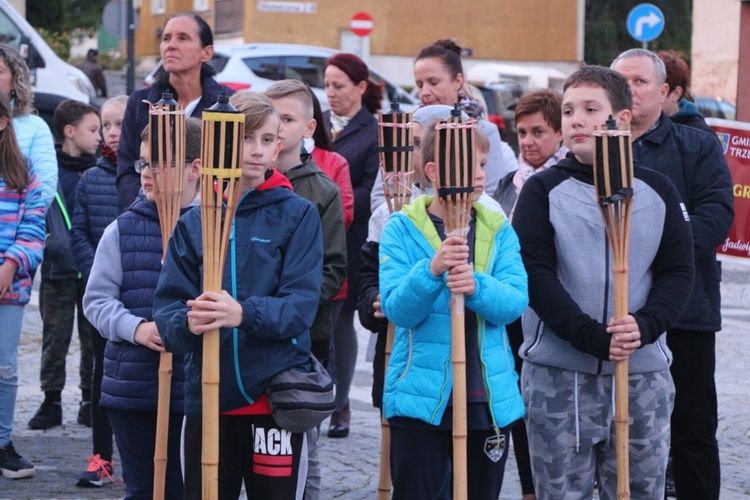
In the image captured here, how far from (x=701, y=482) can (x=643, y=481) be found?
966mm

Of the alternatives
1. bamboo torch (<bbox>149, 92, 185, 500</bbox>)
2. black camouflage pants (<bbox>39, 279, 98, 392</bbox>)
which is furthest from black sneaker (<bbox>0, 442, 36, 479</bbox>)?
bamboo torch (<bbox>149, 92, 185, 500</bbox>)

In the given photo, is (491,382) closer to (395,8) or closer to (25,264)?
(25,264)

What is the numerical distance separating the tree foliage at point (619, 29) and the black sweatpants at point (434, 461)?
39854 mm

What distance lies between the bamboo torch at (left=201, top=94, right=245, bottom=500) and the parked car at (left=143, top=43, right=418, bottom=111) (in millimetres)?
17260

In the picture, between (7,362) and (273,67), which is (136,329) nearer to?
(7,362)

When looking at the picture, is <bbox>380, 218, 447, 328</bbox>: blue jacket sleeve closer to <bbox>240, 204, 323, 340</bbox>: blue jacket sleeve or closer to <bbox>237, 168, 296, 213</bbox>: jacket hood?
<bbox>240, 204, 323, 340</bbox>: blue jacket sleeve

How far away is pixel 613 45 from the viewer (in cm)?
4409

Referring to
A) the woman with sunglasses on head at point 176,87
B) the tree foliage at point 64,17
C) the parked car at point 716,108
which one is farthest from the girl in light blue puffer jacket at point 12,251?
the tree foliage at point 64,17

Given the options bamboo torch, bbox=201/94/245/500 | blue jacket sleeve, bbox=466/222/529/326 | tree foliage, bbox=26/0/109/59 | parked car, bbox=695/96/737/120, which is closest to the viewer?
bamboo torch, bbox=201/94/245/500

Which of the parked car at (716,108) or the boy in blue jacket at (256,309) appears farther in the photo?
the parked car at (716,108)

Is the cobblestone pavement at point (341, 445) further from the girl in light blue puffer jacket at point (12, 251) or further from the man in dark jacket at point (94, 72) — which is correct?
the man in dark jacket at point (94, 72)

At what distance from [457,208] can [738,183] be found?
3.47 meters

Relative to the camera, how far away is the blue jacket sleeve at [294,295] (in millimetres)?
3971

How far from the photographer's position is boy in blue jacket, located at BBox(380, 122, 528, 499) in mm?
4215
